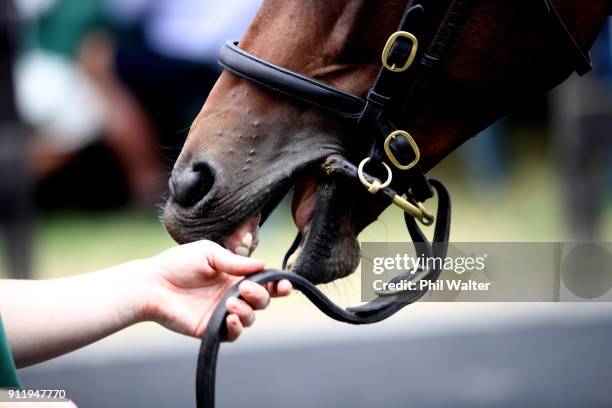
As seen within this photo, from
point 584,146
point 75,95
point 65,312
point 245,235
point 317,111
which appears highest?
point 75,95

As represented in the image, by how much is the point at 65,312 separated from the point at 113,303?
8 centimetres

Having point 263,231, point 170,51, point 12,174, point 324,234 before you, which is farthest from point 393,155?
point 170,51

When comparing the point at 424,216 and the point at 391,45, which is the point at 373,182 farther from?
the point at 391,45

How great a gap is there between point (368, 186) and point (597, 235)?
3804 mm

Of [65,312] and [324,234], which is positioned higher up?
[324,234]

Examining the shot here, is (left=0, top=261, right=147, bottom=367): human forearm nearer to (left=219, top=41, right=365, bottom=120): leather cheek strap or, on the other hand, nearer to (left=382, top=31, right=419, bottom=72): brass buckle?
(left=219, top=41, right=365, bottom=120): leather cheek strap

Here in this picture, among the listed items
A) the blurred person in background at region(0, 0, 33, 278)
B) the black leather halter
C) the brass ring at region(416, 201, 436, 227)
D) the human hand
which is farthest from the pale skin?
the blurred person in background at region(0, 0, 33, 278)

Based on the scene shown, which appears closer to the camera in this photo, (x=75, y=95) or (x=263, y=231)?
(x=263, y=231)

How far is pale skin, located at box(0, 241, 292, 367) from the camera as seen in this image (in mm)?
1549

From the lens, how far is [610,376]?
151 inches

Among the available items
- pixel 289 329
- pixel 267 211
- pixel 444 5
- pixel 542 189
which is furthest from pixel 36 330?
pixel 542 189

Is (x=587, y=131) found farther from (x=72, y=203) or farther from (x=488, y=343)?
(x=72, y=203)

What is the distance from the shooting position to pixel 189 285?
1567 mm

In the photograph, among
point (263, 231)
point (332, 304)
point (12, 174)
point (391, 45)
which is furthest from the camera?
point (263, 231)
